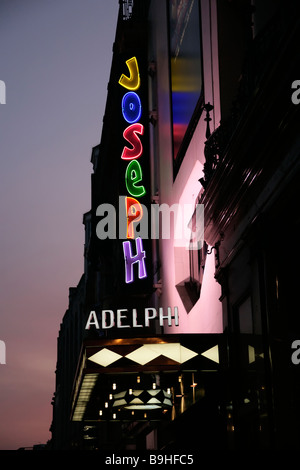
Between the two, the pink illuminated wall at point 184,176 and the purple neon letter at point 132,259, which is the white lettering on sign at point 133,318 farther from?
the purple neon letter at point 132,259

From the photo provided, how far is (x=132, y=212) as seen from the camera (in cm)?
2295

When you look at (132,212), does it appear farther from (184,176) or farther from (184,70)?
(184,70)

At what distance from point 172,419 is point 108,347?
779 centimetres

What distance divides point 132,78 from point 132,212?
5.32 metres

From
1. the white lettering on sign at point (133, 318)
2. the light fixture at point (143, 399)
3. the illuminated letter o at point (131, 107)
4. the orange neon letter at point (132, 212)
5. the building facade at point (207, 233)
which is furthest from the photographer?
the illuminated letter o at point (131, 107)

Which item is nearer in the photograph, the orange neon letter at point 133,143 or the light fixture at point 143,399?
the light fixture at point 143,399

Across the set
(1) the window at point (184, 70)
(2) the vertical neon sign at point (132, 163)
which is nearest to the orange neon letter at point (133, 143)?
(2) the vertical neon sign at point (132, 163)

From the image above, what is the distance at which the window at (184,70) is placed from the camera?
16.6 m

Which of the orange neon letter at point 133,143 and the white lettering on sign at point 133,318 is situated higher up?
the orange neon letter at point 133,143

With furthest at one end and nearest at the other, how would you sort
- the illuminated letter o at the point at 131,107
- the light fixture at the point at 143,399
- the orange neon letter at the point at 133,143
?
the illuminated letter o at the point at 131,107, the orange neon letter at the point at 133,143, the light fixture at the point at 143,399

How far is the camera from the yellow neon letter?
25469 millimetres

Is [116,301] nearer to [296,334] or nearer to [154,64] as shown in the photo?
[154,64]
